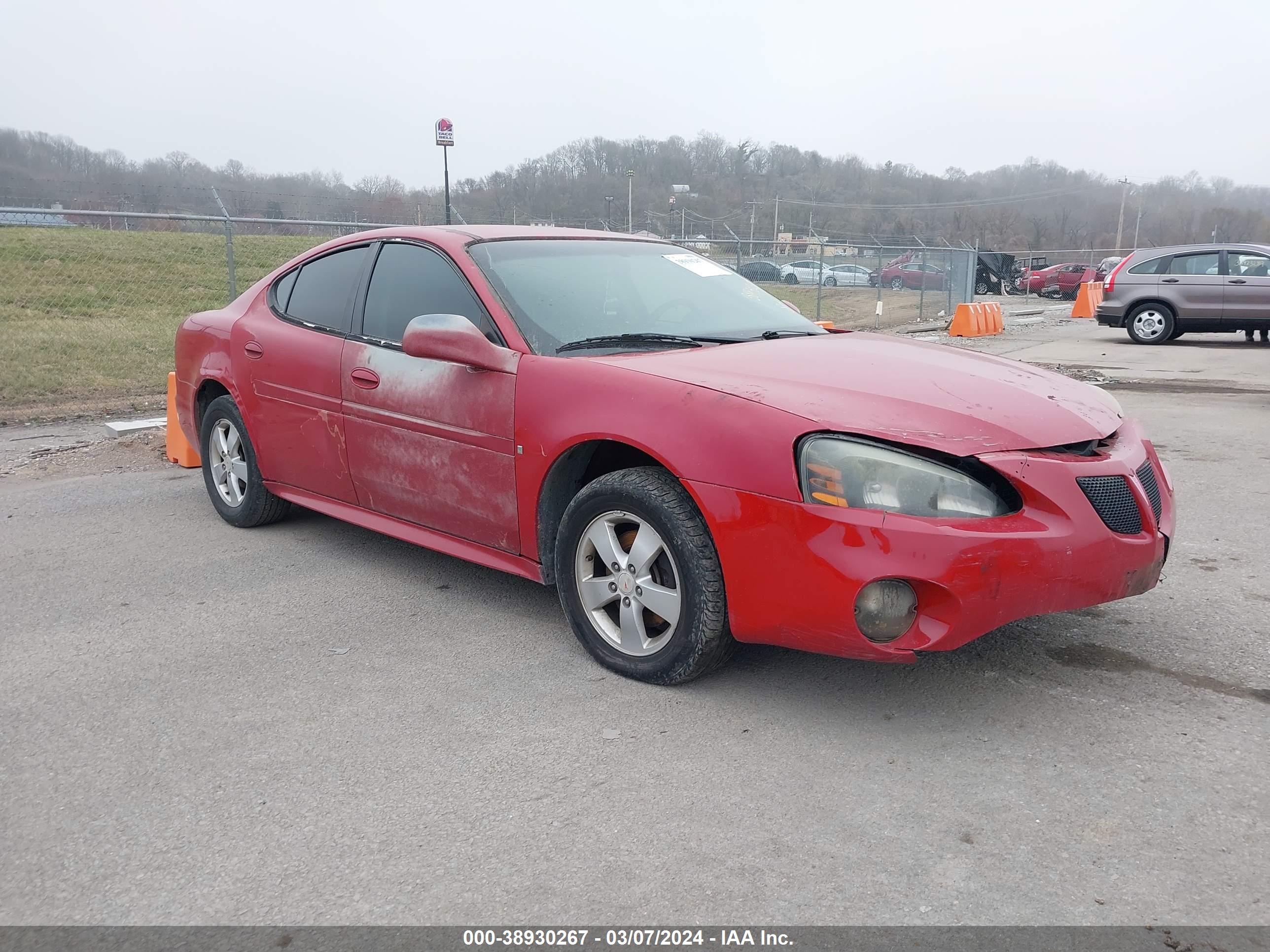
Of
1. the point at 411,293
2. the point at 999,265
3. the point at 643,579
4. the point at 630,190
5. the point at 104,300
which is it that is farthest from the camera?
the point at 630,190

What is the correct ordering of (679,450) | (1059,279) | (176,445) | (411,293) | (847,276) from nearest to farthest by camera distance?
(679,450)
(411,293)
(176,445)
(847,276)
(1059,279)

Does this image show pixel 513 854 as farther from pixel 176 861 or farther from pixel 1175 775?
pixel 1175 775

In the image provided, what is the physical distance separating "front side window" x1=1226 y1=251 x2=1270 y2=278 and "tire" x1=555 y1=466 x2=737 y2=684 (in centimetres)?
1551

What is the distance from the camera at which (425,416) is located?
13.3 feet

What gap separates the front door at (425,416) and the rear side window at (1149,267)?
1510 centimetres

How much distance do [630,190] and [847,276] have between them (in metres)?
16.1

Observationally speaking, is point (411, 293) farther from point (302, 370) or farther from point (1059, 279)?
point (1059, 279)

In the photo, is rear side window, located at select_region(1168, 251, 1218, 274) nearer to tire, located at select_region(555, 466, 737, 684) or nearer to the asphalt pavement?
the asphalt pavement

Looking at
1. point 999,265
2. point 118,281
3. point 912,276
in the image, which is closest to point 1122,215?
point 999,265

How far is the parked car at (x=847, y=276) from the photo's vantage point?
3017 cm

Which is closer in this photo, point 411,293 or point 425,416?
→ point 425,416

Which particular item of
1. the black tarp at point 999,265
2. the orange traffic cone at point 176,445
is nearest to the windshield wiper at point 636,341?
the orange traffic cone at point 176,445

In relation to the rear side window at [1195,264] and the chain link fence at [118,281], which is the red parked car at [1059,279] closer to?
the chain link fence at [118,281]
